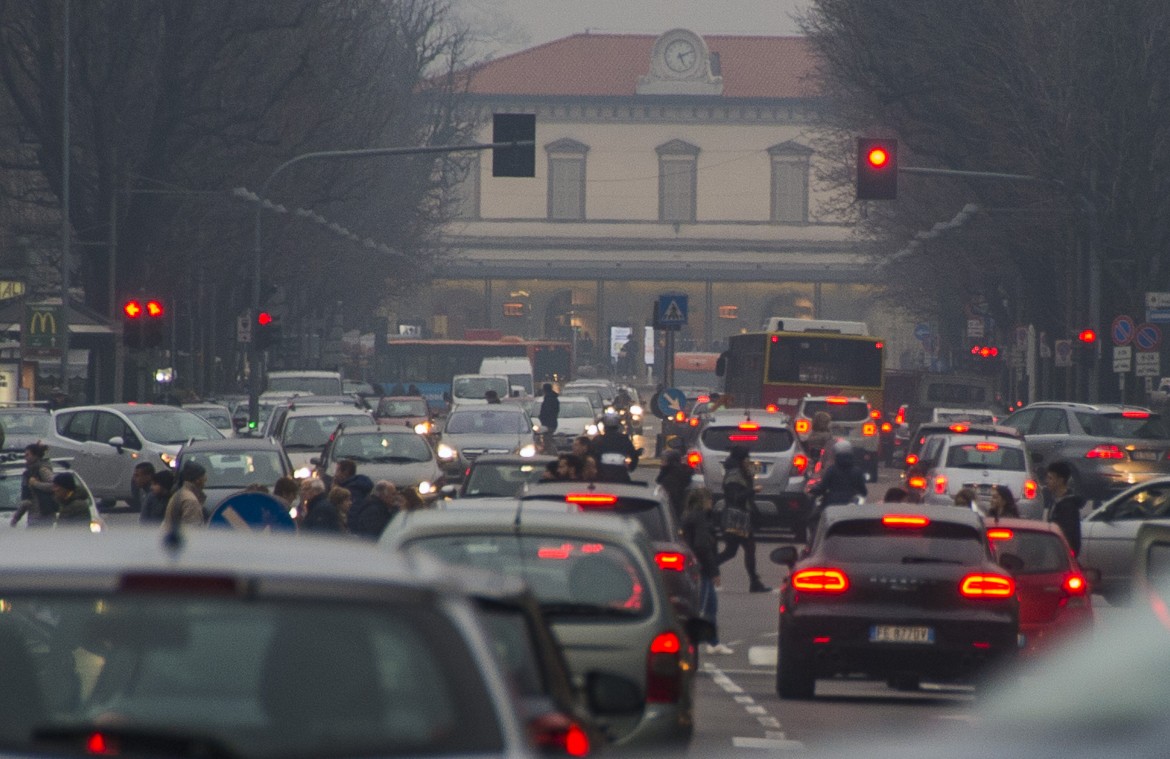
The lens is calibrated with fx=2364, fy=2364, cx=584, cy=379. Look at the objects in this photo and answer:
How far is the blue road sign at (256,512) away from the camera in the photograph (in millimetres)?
14586

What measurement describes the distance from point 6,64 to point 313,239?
22.5 meters

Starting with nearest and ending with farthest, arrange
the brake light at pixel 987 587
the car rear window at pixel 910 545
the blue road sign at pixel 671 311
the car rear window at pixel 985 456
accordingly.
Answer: the brake light at pixel 987 587 < the car rear window at pixel 910 545 < the car rear window at pixel 985 456 < the blue road sign at pixel 671 311

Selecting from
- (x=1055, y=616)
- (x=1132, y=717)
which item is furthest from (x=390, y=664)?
(x=1055, y=616)

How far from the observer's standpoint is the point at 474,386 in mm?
57750

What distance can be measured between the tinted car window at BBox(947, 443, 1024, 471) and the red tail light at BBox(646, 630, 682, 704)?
770 inches

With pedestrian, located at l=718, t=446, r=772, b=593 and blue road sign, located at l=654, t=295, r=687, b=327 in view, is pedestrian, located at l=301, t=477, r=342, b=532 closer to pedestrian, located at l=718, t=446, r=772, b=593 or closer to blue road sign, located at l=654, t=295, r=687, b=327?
pedestrian, located at l=718, t=446, r=772, b=593

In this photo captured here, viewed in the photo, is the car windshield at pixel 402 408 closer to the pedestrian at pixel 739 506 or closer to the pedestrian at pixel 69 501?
the pedestrian at pixel 739 506

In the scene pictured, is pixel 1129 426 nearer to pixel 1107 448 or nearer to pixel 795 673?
pixel 1107 448

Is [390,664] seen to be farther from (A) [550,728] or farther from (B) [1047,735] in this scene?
(B) [1047,735]

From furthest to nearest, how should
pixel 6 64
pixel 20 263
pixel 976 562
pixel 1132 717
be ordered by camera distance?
pixel 20 263 → pixel 6 64 → pixel 976 562 → pixel 1132 717

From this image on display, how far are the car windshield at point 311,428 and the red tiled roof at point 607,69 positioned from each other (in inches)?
3837

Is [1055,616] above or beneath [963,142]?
beneath

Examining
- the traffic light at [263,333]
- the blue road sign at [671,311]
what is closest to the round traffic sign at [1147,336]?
the blue road sign at [671,311]

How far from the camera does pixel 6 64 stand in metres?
44.6
